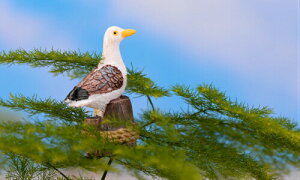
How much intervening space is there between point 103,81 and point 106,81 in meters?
0.01

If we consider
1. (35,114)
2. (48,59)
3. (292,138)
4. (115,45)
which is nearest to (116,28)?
(115,45)

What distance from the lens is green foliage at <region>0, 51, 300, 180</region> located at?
61.6 inches

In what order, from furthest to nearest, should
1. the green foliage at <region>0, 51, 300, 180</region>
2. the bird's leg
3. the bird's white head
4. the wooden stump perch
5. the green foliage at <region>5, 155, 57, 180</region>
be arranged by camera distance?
the green foliage at <region>5, 155, 57, 180</region>
the bird's white head
the bird's leg
the wooden stump perch
the green foliage at <region>0, 51, 300, 180</region>

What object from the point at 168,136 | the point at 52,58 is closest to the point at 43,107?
the point at 52,58

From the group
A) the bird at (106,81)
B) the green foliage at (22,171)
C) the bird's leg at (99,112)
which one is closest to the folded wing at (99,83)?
the bird at (106,81)

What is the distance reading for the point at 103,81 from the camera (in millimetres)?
1964

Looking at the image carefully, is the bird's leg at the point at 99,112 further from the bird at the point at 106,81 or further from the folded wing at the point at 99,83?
the folded wing at the point at 99,83

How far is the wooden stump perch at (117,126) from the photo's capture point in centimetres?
187

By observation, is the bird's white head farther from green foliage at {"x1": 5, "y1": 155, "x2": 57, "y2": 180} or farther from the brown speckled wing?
green foliage at {"x1": 5, "y1": 155, "x2": 57, "y2": 180}

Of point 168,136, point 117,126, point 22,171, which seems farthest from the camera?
point 22,171

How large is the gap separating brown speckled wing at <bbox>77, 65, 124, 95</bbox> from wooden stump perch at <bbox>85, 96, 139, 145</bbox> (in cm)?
7

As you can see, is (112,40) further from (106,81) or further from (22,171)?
(22,171)

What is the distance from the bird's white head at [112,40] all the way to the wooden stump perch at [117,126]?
0.27 m

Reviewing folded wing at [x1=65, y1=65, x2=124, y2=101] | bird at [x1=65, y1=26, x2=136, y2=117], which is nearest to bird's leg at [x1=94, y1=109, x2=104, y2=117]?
bird at [x1=65, y1=26, x2=136, y2=117]
